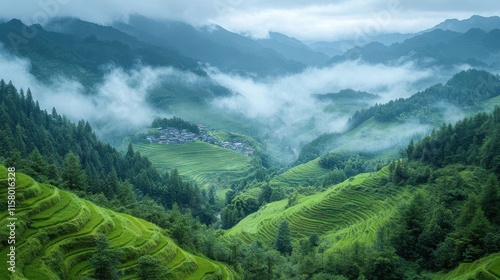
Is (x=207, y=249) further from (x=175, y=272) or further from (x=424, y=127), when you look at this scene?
(x=424, y=127)

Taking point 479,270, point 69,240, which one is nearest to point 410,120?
point 479,270

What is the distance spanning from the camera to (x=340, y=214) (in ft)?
261

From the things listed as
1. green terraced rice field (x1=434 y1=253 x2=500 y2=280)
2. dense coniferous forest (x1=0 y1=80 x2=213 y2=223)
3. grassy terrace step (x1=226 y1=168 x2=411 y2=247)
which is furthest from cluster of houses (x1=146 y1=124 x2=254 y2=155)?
green terraced rice field (x1=434 y1=253 x2=500 y2=280)

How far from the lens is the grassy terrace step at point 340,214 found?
240 feet

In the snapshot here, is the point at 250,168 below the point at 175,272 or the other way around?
below

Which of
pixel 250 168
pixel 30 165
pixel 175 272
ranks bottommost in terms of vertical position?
pixel 250 168

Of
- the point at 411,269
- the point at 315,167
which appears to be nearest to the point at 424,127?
the point at 315,167

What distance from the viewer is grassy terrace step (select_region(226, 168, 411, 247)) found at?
A: 73000 mm

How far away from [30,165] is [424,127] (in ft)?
529

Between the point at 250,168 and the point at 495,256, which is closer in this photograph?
the point at 495,256

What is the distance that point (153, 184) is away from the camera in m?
95.6

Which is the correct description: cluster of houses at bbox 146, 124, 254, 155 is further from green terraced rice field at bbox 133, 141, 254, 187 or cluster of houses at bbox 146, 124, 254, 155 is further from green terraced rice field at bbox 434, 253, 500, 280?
green terraced rice field at bbox 434, 253, 500, 280
